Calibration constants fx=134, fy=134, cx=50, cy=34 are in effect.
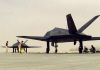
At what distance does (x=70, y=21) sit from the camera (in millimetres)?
22812

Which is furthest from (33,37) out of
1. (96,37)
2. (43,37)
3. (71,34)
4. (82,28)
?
(96,37)

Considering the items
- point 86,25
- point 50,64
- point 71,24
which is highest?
point 86,25

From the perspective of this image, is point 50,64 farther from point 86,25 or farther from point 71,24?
point 86,25

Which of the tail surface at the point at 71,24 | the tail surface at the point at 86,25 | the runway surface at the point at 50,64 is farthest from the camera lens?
the tail surface at the point at 86,25

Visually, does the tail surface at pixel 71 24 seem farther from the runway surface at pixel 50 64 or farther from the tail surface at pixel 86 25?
the runway surface at pixel 50 64

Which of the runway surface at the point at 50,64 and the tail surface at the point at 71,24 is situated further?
the tail surface at the point at 71,24

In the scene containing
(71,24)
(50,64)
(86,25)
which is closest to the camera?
(50,64)

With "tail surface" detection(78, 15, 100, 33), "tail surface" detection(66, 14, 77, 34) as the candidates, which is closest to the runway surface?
"tail surface" detection(66, 14, 77, 34)

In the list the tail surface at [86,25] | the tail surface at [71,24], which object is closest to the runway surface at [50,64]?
the tail surface at [71,24]

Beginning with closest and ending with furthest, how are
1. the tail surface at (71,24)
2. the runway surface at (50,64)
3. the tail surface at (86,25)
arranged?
1. the runway surface at (50,64)
2. the tail surface at (71,24)
3. the tail surface at (86,25)

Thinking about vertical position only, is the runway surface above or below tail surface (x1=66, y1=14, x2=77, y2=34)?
below

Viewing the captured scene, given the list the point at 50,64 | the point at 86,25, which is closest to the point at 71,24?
the point at 86,25

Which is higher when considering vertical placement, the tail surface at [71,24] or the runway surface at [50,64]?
the tail surface at [71,24]

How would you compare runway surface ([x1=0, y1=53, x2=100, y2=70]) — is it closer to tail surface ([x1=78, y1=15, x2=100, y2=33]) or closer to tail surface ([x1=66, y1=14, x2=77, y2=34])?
tail surface ([x1=66, y1=14, x2=77, y2=34])
